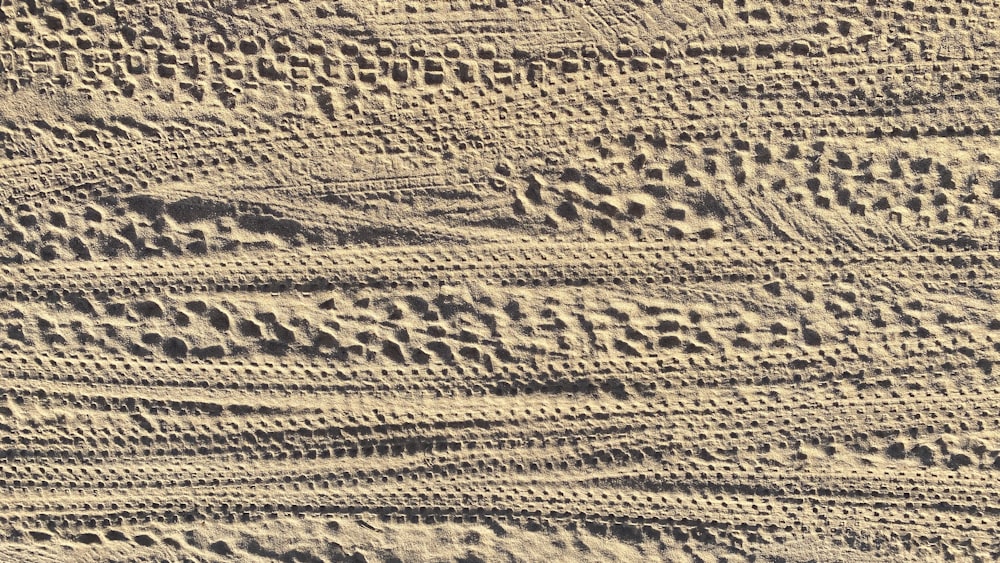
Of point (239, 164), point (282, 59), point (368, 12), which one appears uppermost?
point (368, 12)

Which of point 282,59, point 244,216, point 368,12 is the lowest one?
point 244,216

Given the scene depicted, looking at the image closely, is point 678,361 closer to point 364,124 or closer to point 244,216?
point 364,124

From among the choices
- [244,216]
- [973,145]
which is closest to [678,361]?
[973,145]

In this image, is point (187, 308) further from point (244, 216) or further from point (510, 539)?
point (510, 539)

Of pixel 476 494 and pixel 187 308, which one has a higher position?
pixel 187 308

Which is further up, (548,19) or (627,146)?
(548,19)

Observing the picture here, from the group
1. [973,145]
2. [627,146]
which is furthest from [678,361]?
[973,145]
